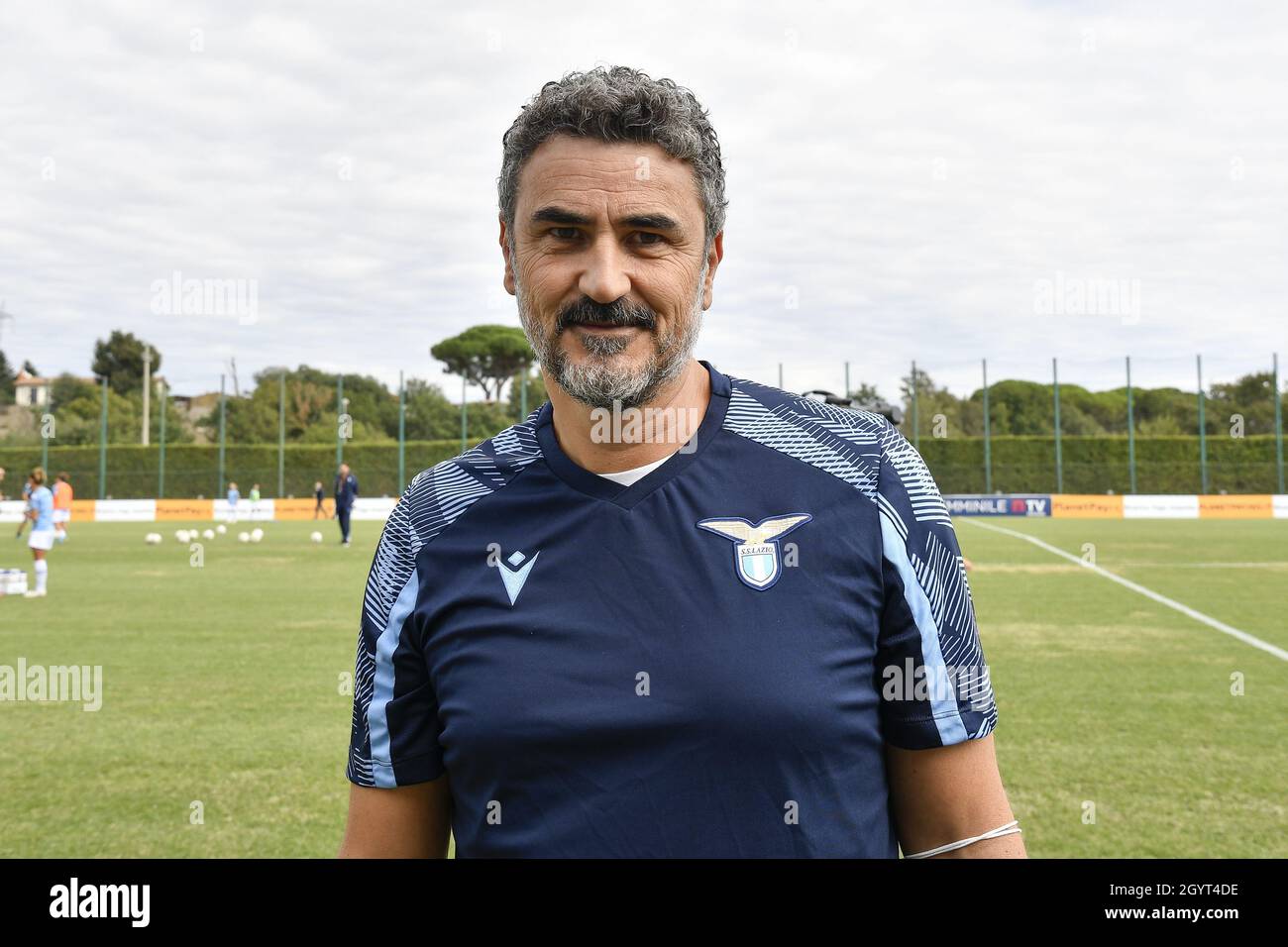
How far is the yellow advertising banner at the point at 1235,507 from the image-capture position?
40.1 m

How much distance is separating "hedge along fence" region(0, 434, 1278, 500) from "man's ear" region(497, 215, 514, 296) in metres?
45.5

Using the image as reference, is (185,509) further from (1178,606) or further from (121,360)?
(121,360)

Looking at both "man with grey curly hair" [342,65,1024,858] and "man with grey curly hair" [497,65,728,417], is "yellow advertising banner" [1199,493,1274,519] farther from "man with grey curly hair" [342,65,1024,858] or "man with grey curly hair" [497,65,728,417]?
"man with grey curly hair" [497,65,728,417]

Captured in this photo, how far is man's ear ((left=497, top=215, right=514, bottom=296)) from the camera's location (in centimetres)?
207

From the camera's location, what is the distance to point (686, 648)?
5.74ft

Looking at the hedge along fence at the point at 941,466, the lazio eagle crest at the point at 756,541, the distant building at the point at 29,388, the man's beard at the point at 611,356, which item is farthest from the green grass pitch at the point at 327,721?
the distant building at the point at 29,388

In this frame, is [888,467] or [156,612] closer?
[888,467]

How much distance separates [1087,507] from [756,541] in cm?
4255

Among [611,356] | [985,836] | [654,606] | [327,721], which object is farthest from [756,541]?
[327,721]

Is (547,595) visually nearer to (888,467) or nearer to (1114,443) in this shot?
(888,467)

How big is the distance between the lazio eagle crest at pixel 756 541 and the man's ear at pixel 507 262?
0.61 meters

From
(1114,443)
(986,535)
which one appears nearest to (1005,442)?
(1114,443)
